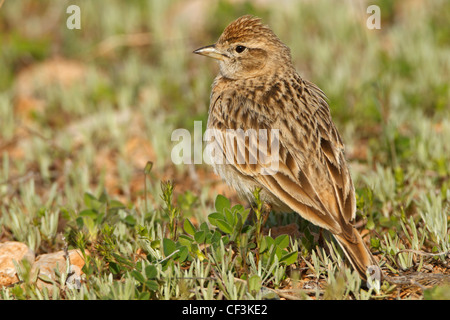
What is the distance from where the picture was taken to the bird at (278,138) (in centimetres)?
454

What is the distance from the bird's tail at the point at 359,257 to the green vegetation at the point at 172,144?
69 mm

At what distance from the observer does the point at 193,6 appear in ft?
36.9

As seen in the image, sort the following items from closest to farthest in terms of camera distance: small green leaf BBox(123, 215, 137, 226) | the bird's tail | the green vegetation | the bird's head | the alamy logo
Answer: the bird's tail → the green vegetation → the alamy logo → small green leaf BBox(123, 215, 137, 226) → the bird's head

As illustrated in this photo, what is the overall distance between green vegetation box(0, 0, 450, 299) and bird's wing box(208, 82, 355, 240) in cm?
31

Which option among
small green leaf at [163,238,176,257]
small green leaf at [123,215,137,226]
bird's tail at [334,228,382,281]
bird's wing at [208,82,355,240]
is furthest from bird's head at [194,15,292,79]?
bird's tail at [334,228,382,281]

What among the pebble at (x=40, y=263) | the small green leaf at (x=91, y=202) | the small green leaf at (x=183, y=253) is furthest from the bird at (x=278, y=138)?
the pebble at (x=40, y=263)

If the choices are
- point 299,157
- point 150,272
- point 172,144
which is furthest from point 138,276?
point 172,144

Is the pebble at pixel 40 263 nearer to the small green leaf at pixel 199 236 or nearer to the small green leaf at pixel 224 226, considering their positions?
the small green leaf at pixel 199 236

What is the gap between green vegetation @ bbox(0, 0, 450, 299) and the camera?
452 centimetres

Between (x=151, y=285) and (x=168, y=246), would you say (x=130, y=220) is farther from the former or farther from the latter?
(x=151, y=285)

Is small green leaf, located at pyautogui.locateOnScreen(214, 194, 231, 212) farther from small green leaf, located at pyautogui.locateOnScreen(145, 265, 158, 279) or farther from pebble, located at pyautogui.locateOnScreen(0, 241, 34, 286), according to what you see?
pebble, located at pyautogui.locateOnScreen(0, 241, 34, 286)

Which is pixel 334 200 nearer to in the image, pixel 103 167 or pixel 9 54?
pixel 103 167

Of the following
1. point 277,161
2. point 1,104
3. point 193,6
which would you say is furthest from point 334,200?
point 193,6
